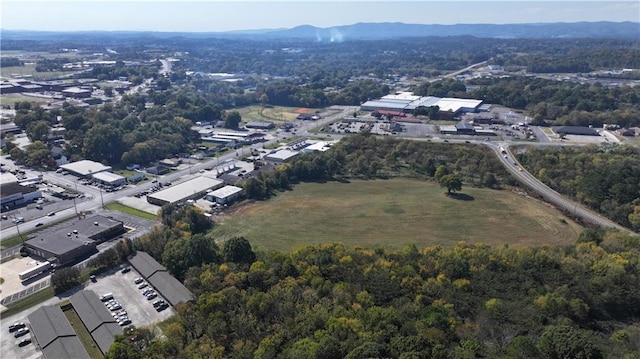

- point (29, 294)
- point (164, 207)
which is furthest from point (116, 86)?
point (29, 294)

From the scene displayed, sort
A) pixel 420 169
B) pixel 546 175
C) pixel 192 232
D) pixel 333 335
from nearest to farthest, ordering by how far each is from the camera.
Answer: pixel 333 335 < pixel 192 232 < pixel 546 175 < pixel 420 169

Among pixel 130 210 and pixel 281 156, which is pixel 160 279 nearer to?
pixel 130 210

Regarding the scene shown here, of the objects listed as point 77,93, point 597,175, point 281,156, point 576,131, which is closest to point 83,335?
point 281,156

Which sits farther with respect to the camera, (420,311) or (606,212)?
(606,212)

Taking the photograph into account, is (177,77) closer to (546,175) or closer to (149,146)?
(149,146)

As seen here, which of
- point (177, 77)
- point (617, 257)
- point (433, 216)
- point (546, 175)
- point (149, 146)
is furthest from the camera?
point (177, 77)

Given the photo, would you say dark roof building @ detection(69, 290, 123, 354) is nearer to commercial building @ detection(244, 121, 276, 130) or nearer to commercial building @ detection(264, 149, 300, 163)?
commercial building @ detection(264, 149, 300, 163)

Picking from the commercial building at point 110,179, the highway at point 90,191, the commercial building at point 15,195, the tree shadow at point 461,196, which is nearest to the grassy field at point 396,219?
the tree shadow at point 461,196
